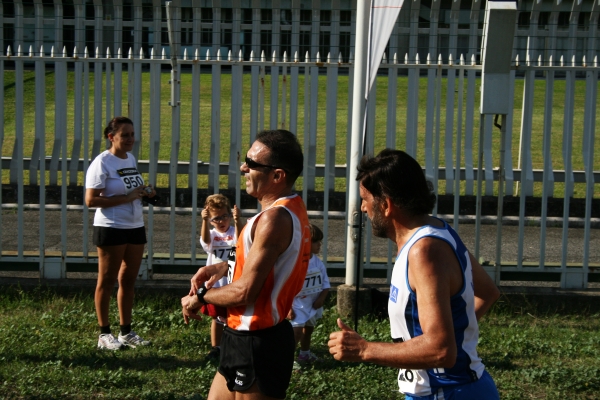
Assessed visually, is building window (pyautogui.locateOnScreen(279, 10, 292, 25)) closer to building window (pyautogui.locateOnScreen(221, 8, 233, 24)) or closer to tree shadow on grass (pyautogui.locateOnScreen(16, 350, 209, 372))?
building window (pyautogui.locateOnScreen(221, 8, 233, 24))

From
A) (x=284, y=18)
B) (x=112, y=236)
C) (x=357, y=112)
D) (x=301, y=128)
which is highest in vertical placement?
(x=284, y=18)

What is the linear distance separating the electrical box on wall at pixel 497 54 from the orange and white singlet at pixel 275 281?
3.61m

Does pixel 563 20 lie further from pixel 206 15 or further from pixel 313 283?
Answer: pixel 313 283

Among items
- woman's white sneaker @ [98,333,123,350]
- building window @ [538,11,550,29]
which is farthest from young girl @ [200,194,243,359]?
building window @ [538,11,550,29]

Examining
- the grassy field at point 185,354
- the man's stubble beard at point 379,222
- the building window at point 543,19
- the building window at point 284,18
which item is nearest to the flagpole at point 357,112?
the grassy field at point 185,354

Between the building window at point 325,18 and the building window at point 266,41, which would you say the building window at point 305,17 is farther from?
the building window at point 266,41

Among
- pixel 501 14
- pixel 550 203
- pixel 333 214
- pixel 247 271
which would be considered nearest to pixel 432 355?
pixel 247 271

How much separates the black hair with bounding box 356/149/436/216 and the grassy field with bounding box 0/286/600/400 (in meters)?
2.50

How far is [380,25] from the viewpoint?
5.72 metres

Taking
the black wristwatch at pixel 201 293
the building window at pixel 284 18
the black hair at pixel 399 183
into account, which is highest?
the building window at pixel 284 18

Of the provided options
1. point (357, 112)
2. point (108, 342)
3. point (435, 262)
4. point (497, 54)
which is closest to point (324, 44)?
point (357, 112)

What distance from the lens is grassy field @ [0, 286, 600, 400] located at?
5180 millimetres

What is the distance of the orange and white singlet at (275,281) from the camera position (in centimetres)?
350

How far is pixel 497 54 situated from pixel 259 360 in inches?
163
